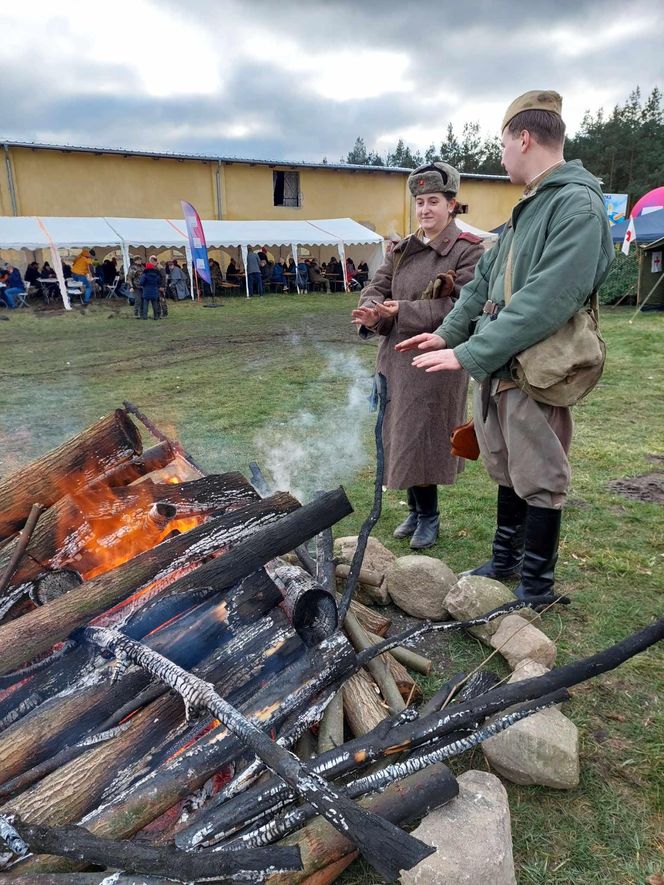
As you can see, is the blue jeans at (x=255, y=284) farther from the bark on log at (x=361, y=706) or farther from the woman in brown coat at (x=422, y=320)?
the bark on log at (x=361, y=706)

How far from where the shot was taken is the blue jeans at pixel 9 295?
18.7 metres

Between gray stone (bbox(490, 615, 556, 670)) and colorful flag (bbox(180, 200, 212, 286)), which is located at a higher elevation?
colorful flag (bbox(180, 200, 212, 286))

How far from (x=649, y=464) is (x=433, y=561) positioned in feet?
9.13

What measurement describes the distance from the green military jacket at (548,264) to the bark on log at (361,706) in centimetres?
130

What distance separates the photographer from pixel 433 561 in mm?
2949

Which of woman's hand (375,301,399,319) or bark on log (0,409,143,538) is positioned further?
woman's hand (375,301,399,319)

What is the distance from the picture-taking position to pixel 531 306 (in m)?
2.29

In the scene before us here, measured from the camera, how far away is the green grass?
1.83m

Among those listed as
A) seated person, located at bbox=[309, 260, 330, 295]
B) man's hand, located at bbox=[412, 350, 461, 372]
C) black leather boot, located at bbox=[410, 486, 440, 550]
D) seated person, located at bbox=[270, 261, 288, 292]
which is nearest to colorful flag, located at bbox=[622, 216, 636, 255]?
seated person, located at bbox=[309, 260, 330, 295]

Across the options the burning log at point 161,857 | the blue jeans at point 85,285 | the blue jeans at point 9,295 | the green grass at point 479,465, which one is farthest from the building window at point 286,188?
the burning log at point 161,857

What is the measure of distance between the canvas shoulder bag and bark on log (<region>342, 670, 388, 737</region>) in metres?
1.32

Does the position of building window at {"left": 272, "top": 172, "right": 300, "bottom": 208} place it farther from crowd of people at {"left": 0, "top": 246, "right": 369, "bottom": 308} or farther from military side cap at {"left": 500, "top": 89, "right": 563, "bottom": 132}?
military side cap at {"left": 500, "top": 89, "right": 563, "bottom": 132}

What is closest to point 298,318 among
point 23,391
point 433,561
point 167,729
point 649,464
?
point 23,391

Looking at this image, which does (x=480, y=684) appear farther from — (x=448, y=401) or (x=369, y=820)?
(x=448, y=401)
